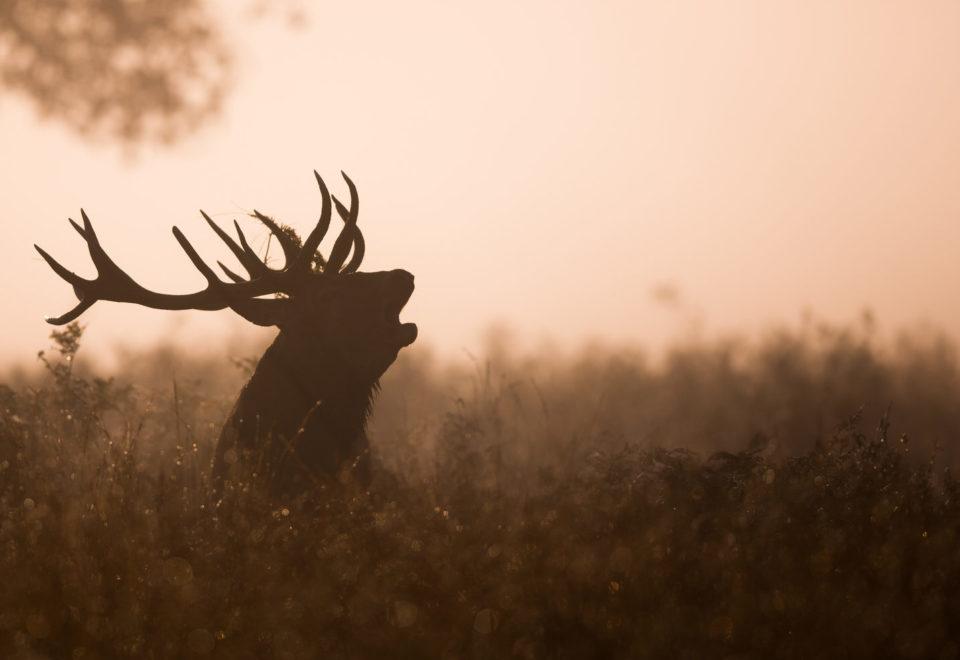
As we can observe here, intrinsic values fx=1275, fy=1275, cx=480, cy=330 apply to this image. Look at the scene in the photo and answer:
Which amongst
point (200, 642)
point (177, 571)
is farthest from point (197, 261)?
point (200, 642)

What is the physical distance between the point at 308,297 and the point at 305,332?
240mm

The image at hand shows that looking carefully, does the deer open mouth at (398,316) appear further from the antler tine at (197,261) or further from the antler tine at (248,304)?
the antler tine at (197,261)

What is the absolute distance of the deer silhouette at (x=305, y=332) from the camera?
7137mm

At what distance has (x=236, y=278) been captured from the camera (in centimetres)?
778

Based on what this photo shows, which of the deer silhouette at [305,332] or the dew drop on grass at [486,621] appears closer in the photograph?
the dew drop on grass at [486,621]

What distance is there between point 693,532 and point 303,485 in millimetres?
2570

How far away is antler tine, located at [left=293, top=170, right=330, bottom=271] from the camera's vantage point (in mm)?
7453

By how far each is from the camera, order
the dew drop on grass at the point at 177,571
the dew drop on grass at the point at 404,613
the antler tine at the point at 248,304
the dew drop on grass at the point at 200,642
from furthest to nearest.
Result: the antler tine at the point at 248,304, the dew drop on grass at the point at 177,571, the dew drop on grass at the point at 404,613, the dew drop on grass at the point at 200,642

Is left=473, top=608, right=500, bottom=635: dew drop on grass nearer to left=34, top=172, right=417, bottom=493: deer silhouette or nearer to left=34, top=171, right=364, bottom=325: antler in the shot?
left=34, top=172, right=417, bottom=493: deer silhouette

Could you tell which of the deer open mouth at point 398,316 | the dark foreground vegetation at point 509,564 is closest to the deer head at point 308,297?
the deer open mouth at point 398,316

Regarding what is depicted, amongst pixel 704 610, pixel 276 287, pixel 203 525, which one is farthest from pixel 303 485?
pixel 704 610

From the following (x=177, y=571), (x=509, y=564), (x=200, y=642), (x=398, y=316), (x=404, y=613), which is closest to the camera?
(x=200, y=642)

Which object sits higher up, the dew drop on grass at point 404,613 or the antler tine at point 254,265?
the antler tine at point 254,265

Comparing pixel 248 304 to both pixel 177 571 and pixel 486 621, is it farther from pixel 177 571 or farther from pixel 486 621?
pixel 486 621
